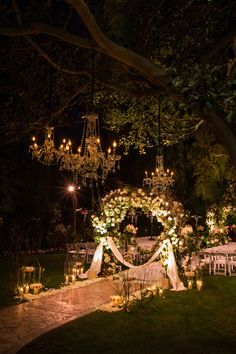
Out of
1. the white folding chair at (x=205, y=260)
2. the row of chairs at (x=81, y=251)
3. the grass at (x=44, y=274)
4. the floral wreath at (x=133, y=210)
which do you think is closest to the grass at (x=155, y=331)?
the floral wreath at (x=133, y=210)

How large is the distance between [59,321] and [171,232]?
4025 mm

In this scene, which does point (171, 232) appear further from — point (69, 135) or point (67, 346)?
point (69, 135)

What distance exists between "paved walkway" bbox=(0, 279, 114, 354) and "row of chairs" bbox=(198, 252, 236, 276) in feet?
12.4

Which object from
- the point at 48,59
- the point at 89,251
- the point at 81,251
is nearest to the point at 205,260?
the point at 89,251

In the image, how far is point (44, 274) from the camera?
12781 millimetres

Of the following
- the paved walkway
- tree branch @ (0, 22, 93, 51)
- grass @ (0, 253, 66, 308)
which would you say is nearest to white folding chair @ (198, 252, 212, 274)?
the paved walkway

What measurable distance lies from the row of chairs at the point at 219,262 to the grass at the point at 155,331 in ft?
10.7

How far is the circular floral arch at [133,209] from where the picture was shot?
10.7 meters

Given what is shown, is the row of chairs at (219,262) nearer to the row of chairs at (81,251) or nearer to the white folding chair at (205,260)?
the white folding chair at (205,260)

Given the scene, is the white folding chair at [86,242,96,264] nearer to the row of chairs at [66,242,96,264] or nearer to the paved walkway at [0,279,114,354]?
the row of chairs at [66,242,96,264]

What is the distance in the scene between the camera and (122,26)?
8273mm

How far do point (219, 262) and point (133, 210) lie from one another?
3386mm

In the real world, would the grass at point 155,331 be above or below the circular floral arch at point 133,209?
below

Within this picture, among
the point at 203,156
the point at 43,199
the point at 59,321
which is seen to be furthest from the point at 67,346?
the point at 203,156
